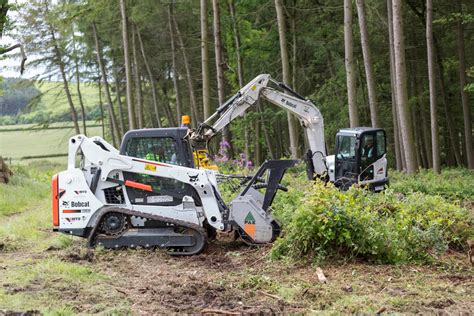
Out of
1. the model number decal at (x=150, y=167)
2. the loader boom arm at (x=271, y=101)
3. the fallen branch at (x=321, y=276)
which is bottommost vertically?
the fallen branch at (x=321, y=276)

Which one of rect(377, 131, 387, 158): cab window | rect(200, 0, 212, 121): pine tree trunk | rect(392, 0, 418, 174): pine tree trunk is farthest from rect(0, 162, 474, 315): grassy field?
rect(200, 0, 212, 121): pine tree trunk

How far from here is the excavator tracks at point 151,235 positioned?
10.4 m

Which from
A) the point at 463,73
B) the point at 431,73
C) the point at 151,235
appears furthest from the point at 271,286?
the point at 463,73

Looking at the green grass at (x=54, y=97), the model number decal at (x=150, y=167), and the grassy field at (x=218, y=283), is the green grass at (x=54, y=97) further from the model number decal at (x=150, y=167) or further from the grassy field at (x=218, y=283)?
the grassy field at (x=218, y=283)

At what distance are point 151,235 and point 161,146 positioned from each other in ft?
5.19

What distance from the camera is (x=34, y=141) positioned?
187 ft

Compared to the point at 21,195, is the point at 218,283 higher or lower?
lower

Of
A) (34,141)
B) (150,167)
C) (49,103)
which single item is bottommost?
(150,167)

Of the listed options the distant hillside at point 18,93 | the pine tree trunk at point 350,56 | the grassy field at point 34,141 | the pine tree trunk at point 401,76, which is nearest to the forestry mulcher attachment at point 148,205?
the pine tree trunk at point 401,76

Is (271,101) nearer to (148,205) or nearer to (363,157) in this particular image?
(148,205)

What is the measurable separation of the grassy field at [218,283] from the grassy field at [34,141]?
37.3 metres

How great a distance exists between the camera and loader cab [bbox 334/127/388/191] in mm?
16844

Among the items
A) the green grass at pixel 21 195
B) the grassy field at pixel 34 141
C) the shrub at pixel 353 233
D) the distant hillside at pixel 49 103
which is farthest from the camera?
the grassy field at pixel 34 141

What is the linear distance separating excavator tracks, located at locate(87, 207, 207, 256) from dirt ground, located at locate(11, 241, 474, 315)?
1.68ft
